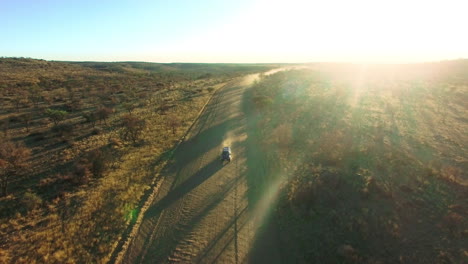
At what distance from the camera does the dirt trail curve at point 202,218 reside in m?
15.0

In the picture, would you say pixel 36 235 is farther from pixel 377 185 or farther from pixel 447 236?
pixel 447 236

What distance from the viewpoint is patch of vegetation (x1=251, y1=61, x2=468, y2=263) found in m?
14.5

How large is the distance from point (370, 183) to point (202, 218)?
13143mm

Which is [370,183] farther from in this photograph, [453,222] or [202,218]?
[202,218]

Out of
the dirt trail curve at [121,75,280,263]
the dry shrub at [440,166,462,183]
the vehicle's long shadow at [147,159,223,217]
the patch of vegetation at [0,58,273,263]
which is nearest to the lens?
the dirt trail curve at [121,75,280,263]

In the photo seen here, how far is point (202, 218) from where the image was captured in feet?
59.1

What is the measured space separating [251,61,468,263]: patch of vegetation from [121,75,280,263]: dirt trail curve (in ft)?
7.78

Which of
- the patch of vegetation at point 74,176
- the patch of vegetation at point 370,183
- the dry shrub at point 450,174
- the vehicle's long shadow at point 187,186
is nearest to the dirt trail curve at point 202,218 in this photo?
the vehicle's long shadow at point 187,186

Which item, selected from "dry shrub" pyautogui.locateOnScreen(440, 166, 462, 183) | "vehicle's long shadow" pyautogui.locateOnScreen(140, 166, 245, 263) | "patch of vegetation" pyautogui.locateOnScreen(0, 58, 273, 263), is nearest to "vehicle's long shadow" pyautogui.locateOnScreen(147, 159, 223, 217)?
"vehicle's long shadow" pyautogui.locateOnScreen(140, 166, 245, 263)

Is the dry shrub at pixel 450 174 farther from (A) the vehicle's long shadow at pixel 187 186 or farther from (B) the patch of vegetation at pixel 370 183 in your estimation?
(A) the vehicle's long shadow at pixel 187 186

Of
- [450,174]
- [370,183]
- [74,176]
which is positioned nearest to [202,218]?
[370,183]

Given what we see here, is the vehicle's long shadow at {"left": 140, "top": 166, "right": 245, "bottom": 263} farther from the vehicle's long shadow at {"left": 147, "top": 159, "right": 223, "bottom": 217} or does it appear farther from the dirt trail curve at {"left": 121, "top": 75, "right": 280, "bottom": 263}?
the vehicle's long shadow at {"left": 147, "top": 159, "right": 223, "bottom": 217}

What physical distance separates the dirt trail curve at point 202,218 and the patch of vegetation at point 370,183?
2372 millimetres

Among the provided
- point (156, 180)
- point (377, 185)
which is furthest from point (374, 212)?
point (156, 180)
